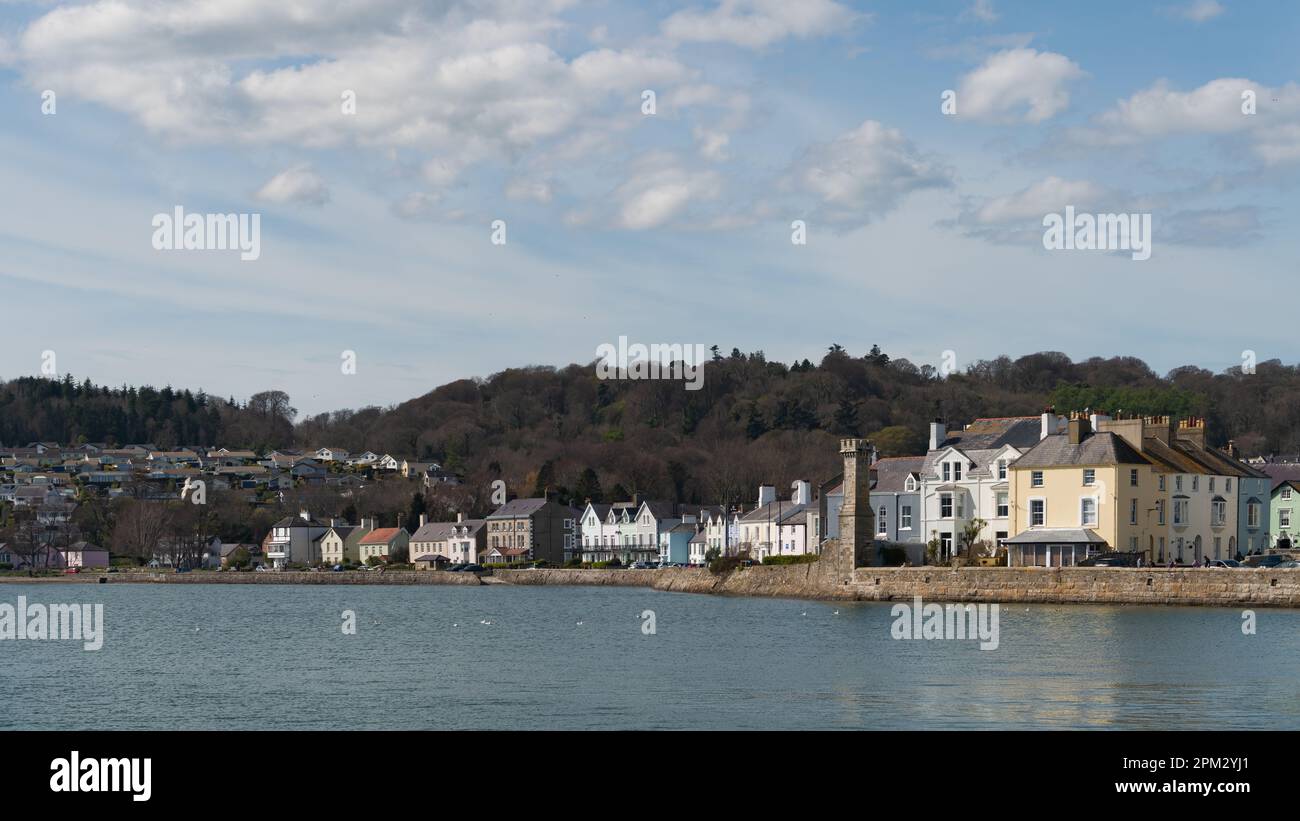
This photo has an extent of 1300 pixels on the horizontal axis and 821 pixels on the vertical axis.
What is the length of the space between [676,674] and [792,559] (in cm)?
3753

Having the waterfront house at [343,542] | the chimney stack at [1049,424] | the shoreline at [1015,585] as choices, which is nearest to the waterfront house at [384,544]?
the waterfront house at [343,542]

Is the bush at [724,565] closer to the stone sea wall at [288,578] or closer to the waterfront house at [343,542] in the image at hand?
the stone sea wall at [288,578]

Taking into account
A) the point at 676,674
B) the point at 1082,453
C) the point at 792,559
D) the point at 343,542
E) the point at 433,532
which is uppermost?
the point at 1082,453

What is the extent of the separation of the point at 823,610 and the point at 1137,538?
13422mm

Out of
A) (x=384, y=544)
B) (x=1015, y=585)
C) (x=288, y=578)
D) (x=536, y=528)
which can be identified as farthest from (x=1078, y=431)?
(x=384, y=544)

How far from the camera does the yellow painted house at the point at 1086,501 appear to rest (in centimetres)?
5800

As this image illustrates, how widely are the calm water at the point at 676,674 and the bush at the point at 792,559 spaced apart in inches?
457

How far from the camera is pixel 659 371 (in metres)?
166

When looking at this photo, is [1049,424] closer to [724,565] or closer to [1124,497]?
[1124,497]

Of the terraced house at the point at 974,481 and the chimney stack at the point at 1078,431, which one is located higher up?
the chimney stack at the point at 1078,431

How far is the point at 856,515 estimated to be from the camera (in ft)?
200

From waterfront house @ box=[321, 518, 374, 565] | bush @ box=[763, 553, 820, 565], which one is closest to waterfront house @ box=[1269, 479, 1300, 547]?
bush @ box=[763, 553, 820, 565]
